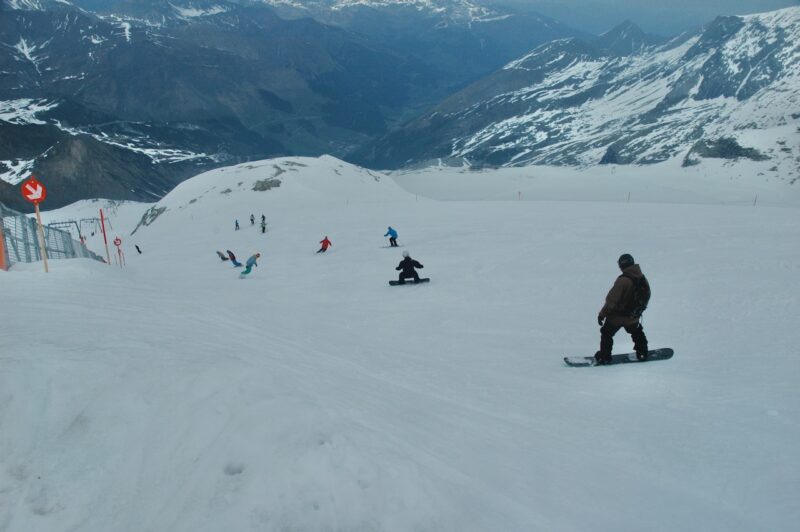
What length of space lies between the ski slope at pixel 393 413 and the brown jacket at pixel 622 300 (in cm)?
86

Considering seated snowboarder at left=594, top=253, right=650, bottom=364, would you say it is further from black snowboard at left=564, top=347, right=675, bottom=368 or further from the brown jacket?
black snowboard at left=564, top=347, right=675, bottom=368

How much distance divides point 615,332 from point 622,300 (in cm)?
67

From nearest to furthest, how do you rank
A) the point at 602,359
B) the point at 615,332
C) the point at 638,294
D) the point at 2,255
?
the point at 638,294 → the point at 615,332 → the point at 602,359 → the point at 2,255

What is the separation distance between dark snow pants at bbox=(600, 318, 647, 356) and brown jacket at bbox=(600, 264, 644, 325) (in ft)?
0.24

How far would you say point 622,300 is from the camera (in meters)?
8.54

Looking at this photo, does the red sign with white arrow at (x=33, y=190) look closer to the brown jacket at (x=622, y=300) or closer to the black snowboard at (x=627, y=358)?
the black snowboard at (x=627, y=358)

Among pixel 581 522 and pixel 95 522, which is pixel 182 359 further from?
pixel 581 522

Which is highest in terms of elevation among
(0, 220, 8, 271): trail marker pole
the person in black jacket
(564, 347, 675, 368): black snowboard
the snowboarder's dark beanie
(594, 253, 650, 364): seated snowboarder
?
(0, 220, 8, 271): trail marker pole

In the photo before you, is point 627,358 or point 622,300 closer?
point 622,300

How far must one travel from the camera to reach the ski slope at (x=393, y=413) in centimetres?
420

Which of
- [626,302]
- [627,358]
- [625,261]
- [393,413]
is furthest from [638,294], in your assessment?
[393,413]

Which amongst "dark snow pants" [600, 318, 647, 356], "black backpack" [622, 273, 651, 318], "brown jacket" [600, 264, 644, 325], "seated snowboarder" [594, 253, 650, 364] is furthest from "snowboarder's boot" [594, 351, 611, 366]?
"black backpack" [622, 273, 651, 318]

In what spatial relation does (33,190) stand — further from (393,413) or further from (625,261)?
(625,261)

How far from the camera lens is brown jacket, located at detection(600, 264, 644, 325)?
8484 millimetres
